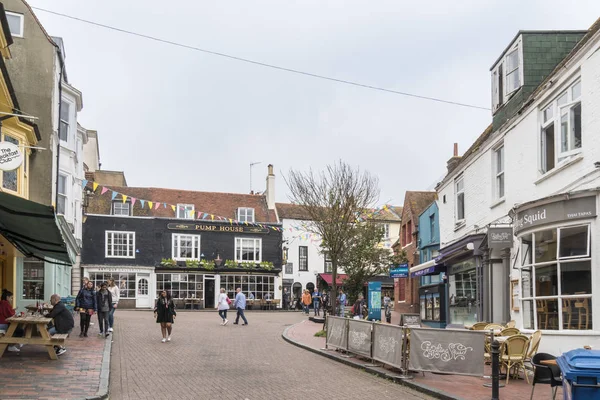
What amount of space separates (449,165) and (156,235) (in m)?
27.5

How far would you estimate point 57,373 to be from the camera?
11.8 metres

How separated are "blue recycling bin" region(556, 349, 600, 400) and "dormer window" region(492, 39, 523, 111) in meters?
9.78

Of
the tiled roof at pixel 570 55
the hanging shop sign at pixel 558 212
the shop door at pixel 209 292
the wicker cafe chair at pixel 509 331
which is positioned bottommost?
the shop door at pixel 209 292

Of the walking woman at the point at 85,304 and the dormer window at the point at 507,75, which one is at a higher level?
the dormer window at the point at 507,75

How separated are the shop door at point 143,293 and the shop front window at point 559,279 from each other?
35132 millimetres

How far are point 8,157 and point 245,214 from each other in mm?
38009

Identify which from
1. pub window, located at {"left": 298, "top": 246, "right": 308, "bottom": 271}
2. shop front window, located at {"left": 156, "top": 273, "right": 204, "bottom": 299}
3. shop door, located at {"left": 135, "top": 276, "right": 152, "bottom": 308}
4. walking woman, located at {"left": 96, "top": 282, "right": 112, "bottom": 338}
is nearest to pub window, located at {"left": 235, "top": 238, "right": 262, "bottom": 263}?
shop front window, located at {"left": 156, "top": 273, "right": 204, "bottom": 299}

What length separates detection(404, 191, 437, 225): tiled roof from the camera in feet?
113

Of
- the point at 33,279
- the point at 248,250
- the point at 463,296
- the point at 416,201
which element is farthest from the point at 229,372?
the point at 248,250

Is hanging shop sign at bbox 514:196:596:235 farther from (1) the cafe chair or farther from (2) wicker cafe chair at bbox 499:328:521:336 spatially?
(1) the cafe chair

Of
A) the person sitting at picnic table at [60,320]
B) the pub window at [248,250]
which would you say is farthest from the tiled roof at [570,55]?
the pub window at [248,250]

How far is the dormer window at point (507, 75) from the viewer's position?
1609 cm

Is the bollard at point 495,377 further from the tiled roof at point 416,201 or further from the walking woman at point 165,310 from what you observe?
the tiled roof at point 416,201

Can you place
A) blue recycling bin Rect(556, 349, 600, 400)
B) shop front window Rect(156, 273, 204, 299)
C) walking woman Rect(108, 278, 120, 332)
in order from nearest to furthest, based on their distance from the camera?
blue recycling bin Rect(556, 349, 600, 400) → walking woman Rect(108, 278, 120, 332) → shop front window Rect(156, 273, 204, 299)
